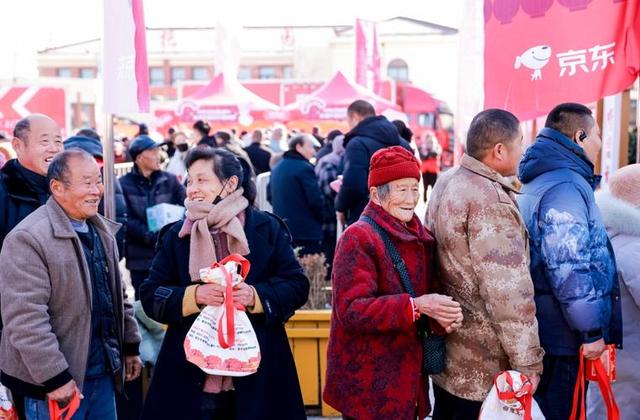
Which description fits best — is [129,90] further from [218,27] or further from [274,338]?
[218,27]

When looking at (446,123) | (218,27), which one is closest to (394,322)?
(218,27)

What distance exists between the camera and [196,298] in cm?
363

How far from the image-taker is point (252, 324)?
3758mm

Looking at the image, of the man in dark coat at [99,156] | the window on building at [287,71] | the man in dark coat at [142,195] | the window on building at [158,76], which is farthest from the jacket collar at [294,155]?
the window on building at [158,76]

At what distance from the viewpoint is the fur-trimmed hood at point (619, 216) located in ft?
14.6

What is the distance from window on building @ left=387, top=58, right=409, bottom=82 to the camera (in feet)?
220

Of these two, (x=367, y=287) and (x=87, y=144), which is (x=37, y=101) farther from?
(x=367, y=287)

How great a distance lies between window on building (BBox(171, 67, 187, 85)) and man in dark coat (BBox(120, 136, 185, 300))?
74.4 metres

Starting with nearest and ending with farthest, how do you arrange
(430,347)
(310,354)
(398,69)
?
(430,347) < (310,354) < (398,69)

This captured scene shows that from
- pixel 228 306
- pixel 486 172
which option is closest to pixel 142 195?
pixel 228 306

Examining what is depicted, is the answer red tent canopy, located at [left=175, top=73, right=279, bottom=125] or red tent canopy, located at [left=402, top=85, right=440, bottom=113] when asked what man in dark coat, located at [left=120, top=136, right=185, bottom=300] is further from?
red tent canopy, located at [left=402, top=85, right=440, bottom=113]

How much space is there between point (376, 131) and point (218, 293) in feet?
12.9

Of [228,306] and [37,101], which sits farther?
[37,101]

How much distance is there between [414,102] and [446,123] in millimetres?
1424
